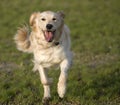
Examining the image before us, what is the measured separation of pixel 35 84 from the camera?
776 centimetres

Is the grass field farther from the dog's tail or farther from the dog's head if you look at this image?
the dog's head

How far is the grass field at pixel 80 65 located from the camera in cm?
694

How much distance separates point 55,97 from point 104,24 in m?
10.4

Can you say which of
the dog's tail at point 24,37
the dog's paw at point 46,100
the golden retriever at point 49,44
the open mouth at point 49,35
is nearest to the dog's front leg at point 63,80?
the golden retriever at point 49,44

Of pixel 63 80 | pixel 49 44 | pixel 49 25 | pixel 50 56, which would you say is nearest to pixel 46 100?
pixel 63 80

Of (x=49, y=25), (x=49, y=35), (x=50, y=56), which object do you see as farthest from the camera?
(x=50, y=56)

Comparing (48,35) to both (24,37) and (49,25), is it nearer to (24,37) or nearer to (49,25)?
(49,25)

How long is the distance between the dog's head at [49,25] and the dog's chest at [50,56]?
234 millimetres

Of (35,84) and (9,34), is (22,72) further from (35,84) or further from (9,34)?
(9,34)

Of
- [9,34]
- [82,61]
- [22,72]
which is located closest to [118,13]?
[9,34]

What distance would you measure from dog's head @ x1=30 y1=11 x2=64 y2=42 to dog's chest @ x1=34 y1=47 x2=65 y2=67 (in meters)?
0.23

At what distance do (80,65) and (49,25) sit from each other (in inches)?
132

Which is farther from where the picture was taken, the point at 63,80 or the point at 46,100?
the point at 46,100

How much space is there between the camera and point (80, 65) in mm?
9562
